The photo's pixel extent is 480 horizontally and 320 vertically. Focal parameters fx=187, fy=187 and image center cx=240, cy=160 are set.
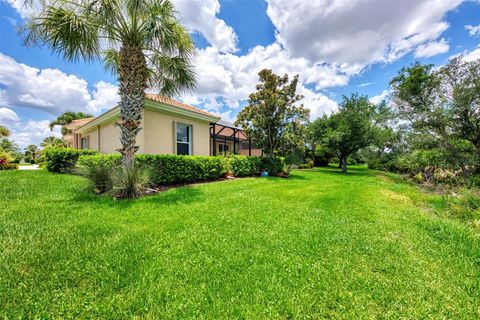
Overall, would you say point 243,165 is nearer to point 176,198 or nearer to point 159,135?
point 159,135

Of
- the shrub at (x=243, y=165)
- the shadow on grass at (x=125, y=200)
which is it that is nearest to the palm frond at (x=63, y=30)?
the shadow on grass at (x=125, y=200)

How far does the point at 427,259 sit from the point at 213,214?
393 cm

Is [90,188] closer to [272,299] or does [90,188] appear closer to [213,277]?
[213,277]

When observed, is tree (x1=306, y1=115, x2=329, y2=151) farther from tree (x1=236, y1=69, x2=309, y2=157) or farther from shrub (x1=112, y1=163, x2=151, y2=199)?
shrub (x1=112, y1=163, x2=151, y2=199)

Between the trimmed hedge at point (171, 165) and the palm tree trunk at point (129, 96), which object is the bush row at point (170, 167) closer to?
the trimmed hedge at point (171, 165)

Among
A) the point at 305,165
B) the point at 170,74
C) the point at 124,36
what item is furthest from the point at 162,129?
the point at 305,165

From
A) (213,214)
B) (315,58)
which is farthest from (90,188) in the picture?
(315,58)

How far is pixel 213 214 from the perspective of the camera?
4.57 meters

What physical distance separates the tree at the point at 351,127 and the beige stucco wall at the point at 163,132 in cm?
1256

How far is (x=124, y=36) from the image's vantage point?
644cm

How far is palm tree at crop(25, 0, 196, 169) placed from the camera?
5.43 m

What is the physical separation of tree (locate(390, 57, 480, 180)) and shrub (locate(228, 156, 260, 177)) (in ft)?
37.5

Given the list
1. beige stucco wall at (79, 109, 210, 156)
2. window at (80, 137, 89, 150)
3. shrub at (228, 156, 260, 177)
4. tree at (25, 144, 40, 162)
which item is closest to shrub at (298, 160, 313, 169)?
shrub at (228, 156, 260, 177)

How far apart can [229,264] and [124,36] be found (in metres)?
7.87
